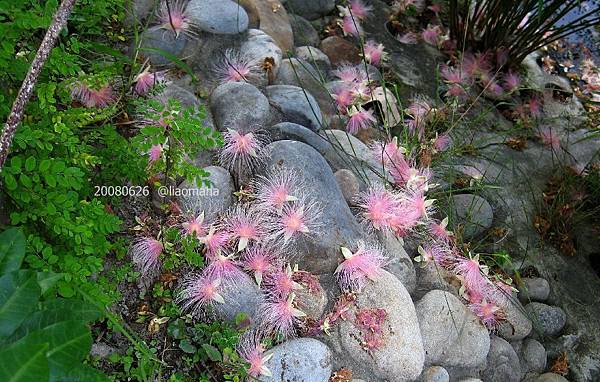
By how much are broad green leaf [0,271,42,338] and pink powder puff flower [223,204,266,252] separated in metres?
0.88

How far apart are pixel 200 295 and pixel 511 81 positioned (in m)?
2.05

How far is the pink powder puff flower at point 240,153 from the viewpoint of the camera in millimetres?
2160

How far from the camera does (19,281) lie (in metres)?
1.17

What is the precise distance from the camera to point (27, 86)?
4.44ft

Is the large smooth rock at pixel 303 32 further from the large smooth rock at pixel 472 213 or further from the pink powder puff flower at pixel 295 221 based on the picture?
the pink powder puff flower at pixel 295 221

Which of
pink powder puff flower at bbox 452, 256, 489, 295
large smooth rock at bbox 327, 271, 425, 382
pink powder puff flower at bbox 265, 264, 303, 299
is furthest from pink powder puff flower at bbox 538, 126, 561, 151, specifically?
pink powder puff flower at bbox 265, 264, 303, 299

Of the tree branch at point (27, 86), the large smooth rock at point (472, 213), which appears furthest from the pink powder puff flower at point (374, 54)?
the tree branch at point (27, 86)

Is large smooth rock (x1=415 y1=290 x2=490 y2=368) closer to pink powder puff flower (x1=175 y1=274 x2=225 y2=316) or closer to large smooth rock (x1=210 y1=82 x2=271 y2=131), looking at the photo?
pink powder puff flower (x1=175 y1=274 x2=225 y2=316)

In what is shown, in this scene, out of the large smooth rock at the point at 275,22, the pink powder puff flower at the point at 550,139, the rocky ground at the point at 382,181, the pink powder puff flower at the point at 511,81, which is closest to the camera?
the rocky ground at the point at 382,181

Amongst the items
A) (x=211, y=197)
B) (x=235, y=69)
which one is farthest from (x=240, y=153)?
(x=235, y=69)

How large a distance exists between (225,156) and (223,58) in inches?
20.4

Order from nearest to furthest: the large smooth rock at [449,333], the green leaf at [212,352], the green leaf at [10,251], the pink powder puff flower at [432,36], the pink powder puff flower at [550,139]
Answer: the green leaf at [10,251] < the green leaf at [212,352] < the large smooth rock at [449,333] < the pink powder puff flower at [550,139] < the pink powder puff flower at [432,36]

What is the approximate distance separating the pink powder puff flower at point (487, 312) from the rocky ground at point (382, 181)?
3 centimetres

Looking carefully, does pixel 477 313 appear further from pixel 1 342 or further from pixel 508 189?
pixel 1 342
